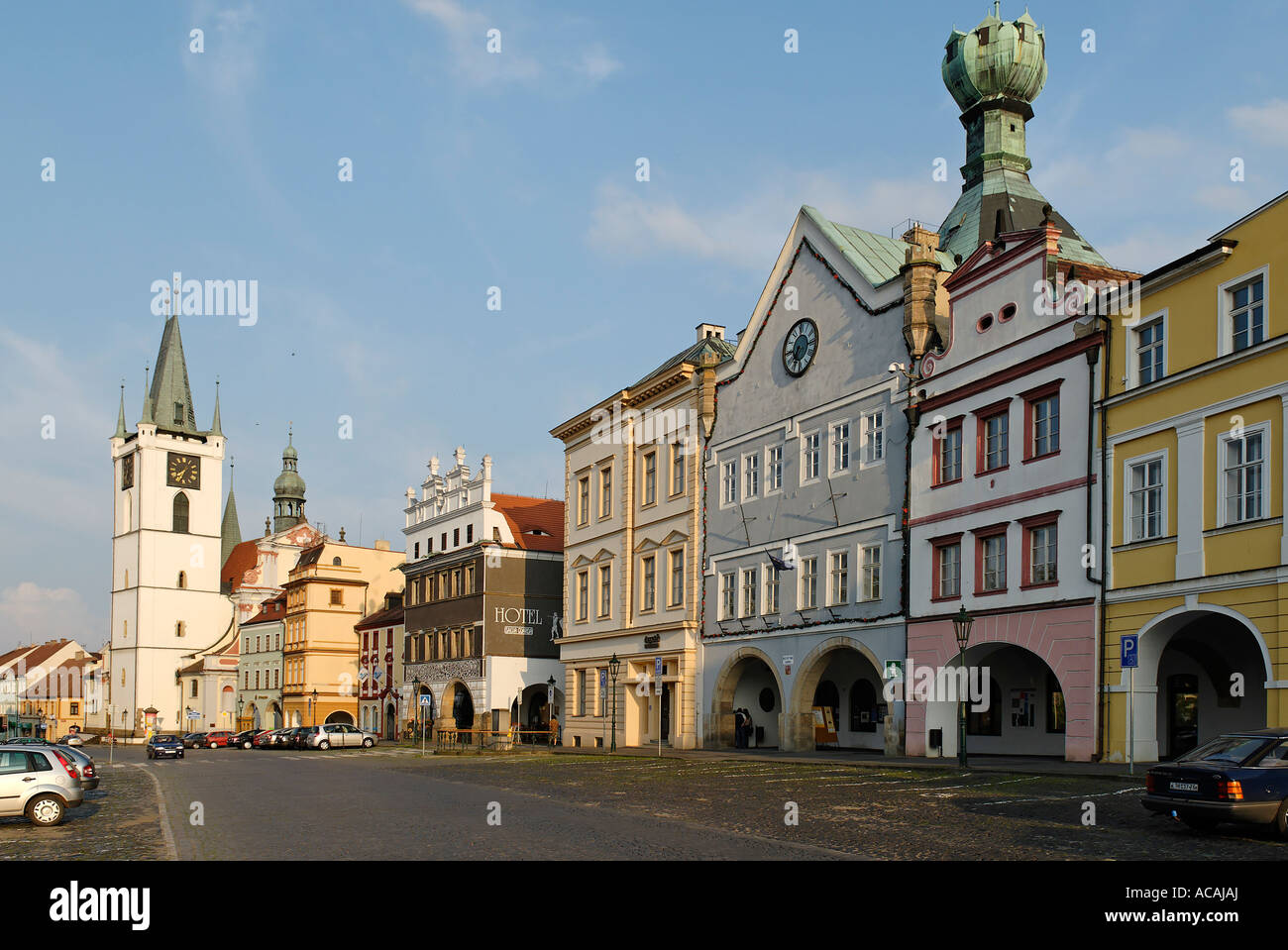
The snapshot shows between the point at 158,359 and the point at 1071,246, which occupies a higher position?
the point at 158,359

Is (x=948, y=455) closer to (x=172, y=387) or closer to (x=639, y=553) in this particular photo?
(x=639, y=553)

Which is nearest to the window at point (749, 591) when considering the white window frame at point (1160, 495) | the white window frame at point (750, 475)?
the white window frame at point (750, 475)

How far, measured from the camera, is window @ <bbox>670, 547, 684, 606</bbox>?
1986 inches

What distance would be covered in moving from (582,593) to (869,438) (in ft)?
78.9

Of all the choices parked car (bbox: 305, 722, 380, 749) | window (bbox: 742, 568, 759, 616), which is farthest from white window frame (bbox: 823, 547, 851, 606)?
parked car (bbox: 305, 722, 380, 749)

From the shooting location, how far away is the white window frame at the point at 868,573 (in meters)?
38.6

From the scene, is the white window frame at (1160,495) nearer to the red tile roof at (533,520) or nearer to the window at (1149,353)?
the window at (1149,353)

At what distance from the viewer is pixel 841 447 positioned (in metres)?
40.9

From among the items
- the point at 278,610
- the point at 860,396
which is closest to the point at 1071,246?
the point at 860,396

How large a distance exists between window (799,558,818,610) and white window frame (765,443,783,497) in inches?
121

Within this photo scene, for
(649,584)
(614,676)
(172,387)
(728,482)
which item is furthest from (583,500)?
(172,387)
